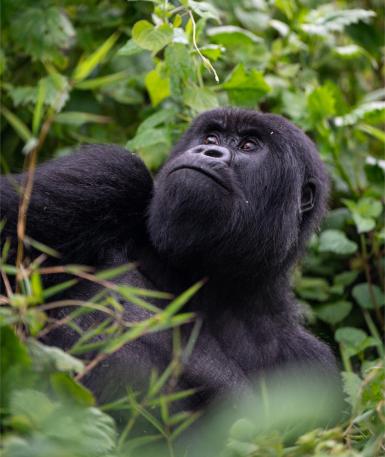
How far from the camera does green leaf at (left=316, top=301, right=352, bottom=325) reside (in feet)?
14.6

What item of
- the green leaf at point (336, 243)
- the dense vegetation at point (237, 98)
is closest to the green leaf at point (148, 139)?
the dense vegetation at point (237, 98)

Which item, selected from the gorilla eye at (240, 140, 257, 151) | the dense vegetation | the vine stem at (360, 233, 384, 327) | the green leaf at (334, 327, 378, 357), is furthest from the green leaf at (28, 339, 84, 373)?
the vine stem at (360, 233, 384, 327)

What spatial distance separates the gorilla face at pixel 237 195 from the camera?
3.16 meters

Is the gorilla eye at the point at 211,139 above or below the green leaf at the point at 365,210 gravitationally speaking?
above

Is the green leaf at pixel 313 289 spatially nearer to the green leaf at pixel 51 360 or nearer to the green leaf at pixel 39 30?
the green leaf at pixel 39 30

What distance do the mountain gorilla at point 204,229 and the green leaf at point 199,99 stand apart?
0.23m

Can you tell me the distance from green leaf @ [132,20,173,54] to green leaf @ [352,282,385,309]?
1798 mm

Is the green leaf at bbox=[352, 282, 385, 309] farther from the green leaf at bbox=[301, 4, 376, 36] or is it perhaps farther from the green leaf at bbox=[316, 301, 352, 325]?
the green leaf at bbox=[301, 4, 376, 36]

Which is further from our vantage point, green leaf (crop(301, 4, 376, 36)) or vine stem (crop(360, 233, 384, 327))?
green leaf (crop(301, 4, 376, 36))

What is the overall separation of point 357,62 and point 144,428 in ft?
11.8

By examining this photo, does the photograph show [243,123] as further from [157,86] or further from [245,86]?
[157,86]

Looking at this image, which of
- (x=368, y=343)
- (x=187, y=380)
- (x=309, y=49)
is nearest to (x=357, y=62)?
(x=309, y=49)

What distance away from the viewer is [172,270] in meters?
3.37

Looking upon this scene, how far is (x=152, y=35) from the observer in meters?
3.55
